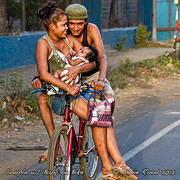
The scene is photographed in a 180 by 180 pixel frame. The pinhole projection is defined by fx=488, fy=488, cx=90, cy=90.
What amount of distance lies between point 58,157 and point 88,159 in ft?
2.40

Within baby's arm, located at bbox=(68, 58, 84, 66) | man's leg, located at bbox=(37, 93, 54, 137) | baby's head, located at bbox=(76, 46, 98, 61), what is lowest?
man's leg, located at bbox=(37, 93, 54, 137)

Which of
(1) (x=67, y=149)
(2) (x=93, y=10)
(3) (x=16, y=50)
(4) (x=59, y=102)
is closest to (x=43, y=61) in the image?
(4) (x=59, y=102)

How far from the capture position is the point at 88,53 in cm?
488

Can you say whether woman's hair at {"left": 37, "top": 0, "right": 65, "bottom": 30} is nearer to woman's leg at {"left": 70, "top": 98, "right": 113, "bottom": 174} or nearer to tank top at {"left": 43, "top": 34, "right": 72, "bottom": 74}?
tank top at {"left": 43, "top": 34, "right": 72, "bottom": 74}

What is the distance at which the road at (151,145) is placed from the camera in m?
5.64

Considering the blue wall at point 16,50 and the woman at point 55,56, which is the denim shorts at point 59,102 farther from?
the blue wall at point 16,50

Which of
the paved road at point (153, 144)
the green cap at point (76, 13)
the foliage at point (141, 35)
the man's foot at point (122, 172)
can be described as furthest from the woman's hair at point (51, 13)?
the foliage at point (141, 35)

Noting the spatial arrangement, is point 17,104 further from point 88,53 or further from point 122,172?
point 122,172

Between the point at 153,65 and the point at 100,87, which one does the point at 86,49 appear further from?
the point at 153,65

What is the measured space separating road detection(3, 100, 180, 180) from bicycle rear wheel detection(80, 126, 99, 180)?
226 millimetres

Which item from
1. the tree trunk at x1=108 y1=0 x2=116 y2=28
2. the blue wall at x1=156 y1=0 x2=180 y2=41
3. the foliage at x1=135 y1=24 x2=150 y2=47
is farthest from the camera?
the blue wall at x1=156 y1=0 x2=180 y2=41

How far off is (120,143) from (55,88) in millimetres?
2535

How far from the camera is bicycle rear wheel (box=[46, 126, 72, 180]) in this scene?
4.29 metres

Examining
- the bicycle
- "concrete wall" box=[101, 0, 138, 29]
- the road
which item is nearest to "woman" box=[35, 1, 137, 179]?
the bicycle
